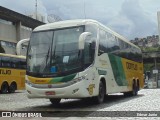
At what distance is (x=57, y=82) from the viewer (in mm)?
A: 12734

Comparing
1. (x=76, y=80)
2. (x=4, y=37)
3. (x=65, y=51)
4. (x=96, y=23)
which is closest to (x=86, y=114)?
(x=76, y=80)

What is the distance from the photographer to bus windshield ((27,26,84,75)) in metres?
12.9

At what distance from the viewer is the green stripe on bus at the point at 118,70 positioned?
1714 centimetres

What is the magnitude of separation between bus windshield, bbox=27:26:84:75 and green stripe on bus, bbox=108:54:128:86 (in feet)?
11.5

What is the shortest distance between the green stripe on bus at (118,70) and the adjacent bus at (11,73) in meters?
10.2

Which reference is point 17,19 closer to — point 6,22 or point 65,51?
point 6,22

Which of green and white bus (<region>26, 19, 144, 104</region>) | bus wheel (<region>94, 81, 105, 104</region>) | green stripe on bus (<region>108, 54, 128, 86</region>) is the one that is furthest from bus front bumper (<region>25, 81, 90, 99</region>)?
green stripe on bus (<region>108, 54, 128, 86</region>)

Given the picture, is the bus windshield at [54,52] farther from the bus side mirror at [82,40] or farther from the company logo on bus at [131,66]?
the company logo on bus at [131,66]

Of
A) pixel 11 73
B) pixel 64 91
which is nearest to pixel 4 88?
pixel 11 73

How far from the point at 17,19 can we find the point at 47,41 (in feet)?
135

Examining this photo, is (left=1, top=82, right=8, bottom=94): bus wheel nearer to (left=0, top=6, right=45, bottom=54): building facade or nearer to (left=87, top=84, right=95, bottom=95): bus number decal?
(left=87, top=84, right=95, bottom=95): bus number decal

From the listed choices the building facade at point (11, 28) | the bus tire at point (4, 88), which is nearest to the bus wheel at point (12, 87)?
the bus tire at point (4, 88)

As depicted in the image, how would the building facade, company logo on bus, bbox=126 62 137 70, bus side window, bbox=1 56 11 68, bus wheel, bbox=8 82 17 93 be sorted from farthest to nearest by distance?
1. the building facade
2. bus wheel, bbox=8 82 17 93
3. bus side window, bbox=1 56 11 68
4. company logo on bus, bbox=126 62 137 70

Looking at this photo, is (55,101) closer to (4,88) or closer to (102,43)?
(102,43)
